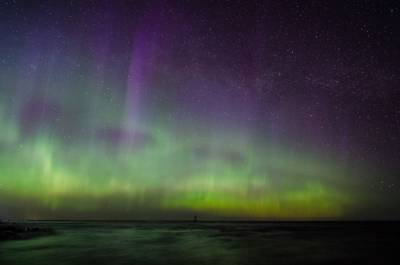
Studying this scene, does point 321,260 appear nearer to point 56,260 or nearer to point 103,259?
point 103,259

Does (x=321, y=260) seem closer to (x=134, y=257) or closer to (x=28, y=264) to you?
(x=134, y=257)

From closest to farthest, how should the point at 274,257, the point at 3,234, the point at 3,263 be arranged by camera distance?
the point at 3,263 < the point at 274,257 < the point at 3,234

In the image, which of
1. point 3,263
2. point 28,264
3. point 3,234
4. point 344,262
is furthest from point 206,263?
point 3,234

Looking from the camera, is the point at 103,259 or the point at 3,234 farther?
the point at 3,234

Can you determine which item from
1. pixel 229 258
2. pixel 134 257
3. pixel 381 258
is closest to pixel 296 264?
pixel 229 258

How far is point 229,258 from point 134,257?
853cm

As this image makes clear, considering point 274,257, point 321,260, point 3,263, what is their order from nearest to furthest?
point 3,263
point 321,260
point 274,257

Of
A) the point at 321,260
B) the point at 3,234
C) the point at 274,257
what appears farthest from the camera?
the point at 3,234

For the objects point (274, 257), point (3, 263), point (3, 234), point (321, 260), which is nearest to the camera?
point (3, 263)

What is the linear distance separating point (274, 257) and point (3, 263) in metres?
21.6

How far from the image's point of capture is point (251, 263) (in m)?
27.6

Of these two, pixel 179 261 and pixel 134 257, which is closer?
pixel 179 261

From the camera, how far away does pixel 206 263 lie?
2822cm

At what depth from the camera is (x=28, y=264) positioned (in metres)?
26.8
